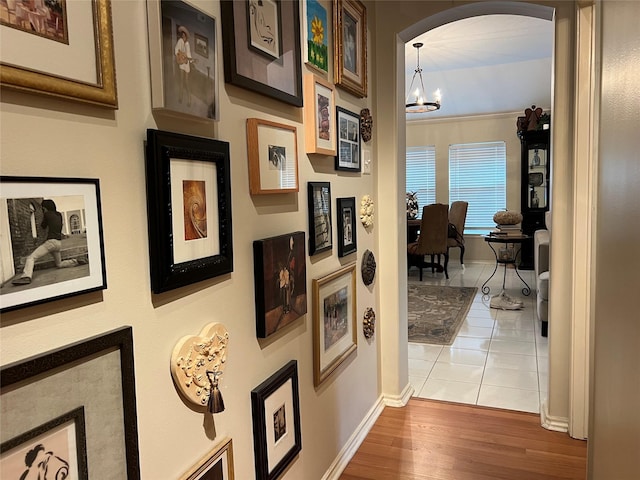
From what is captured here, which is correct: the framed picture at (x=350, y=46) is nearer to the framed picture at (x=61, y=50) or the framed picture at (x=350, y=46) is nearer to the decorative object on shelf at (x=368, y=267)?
the decorative object on shelf at (x=368, y=267)

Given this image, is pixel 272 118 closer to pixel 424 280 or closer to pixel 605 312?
pixel 605 312

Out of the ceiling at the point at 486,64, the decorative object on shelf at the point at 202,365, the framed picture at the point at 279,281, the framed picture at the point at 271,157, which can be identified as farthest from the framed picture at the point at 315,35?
the ceiling at the point at 486,64

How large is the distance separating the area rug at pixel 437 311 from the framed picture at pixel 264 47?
2999mm

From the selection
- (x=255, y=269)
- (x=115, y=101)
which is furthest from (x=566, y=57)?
(x=115, y=101)

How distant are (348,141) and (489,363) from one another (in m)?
2.21

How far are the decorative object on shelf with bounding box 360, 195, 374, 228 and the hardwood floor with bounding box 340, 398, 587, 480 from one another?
114 cm

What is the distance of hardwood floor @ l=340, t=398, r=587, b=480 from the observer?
88.0 inches

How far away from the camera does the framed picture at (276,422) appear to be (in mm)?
1525

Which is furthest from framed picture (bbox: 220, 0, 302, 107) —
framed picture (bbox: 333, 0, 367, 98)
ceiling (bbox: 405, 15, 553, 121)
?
ceiling (bbox: 405, 15, 553, 121)

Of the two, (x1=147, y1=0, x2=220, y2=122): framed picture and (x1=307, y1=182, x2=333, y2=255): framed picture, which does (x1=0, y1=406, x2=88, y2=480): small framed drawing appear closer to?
(x1=147, y1=0, x2=220, y2=122): framed picture

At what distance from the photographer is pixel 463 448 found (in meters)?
Answer: 2.44

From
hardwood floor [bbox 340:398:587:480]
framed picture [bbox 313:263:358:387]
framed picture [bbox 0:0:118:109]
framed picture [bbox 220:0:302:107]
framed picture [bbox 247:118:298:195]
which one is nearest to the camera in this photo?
framed picture [bbox 0:0:118:109]

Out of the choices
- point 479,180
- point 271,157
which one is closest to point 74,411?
point 271,157

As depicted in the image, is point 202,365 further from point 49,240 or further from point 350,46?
point 350,46
